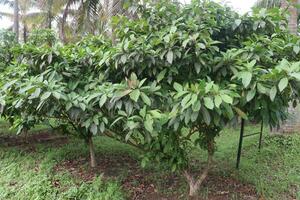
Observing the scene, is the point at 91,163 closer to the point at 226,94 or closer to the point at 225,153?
the point at 225,153

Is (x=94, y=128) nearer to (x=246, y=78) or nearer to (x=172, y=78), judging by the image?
(x=172, y=78)

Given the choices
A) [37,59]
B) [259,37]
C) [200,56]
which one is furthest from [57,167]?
[259,37]

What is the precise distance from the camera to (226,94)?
2512 millimetres

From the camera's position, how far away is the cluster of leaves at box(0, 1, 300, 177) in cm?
262

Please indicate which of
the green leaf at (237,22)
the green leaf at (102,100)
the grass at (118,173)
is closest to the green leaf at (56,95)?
the green leaf at (102,100)

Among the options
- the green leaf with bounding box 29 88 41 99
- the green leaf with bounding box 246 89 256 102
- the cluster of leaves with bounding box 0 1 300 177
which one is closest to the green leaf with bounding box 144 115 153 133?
the cluster of leaves with bounding box 0 1 300 177

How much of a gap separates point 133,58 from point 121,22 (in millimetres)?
668

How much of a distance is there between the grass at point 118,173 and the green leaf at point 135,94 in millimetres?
1213

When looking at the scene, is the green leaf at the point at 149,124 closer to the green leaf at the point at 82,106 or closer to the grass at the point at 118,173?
the green leaf at the point at 82,106

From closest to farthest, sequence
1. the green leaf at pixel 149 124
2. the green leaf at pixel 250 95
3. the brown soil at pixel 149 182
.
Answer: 1. the green leaf at pixel 250 95
2. the green leaf at pixel 149 124
3. the brown soil at pixel 149 182

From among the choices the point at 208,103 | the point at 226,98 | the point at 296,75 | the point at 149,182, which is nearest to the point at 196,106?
the point at 208,103

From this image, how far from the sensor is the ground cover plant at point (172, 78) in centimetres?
262

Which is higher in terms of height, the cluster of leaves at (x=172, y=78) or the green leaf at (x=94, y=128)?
the cluster of leaves at (x=172, y=78)

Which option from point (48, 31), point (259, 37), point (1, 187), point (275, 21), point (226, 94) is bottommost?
point (1, 187)
